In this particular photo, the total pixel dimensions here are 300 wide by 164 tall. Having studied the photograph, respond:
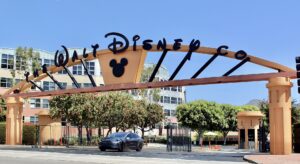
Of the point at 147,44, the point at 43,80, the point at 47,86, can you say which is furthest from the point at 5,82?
the point at 147,44

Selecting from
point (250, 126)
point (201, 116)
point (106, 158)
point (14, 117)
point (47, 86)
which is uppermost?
point (47, 86)

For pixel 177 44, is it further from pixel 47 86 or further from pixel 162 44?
pixel 47 86

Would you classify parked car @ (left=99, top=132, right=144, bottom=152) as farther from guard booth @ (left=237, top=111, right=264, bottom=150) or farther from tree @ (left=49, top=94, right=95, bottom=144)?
guard booth @ (left=237, top=111, right=264, bottom=150)

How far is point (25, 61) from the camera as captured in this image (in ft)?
220

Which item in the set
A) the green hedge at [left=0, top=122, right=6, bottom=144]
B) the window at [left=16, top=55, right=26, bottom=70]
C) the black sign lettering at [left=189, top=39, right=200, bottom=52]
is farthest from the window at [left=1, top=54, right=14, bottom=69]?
the black sign lettering at [left=189, top=39, right=200, bottom=52]

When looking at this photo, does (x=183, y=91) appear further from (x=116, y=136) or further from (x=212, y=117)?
(x=116, y=136)

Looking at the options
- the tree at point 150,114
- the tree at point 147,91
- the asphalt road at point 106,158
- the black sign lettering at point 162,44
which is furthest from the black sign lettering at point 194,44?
the tree at point 147,91

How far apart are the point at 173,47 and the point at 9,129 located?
17.5 m

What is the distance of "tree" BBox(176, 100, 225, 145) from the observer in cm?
7262

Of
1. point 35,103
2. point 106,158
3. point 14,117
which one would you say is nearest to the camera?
point 106,158

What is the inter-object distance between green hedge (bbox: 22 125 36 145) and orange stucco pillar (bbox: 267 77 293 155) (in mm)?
23923

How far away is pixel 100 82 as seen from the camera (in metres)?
79.6

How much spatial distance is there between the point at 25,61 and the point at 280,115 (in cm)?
4676

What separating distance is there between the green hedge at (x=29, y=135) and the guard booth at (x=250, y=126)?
1916 cm
